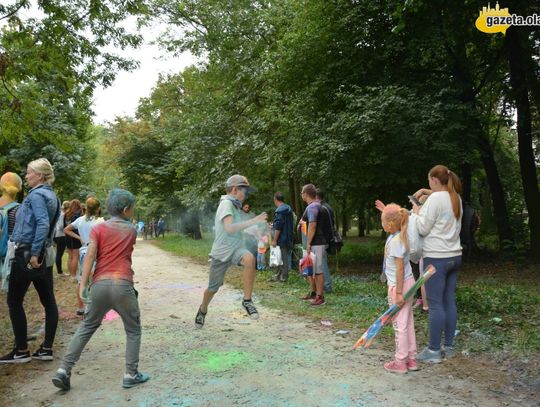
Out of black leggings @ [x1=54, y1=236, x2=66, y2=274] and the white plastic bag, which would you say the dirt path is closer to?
the white plastic bag

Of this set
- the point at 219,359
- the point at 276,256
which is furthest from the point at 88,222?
the point at 276,256

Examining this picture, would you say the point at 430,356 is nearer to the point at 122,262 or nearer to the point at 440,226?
the point at 440,226

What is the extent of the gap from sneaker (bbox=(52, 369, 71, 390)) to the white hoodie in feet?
12.2

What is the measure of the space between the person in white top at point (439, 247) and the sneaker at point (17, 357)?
166 inches

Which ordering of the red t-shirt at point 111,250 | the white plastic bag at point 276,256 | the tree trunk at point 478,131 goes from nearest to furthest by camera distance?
the red t-shirt at point 111,250 → the white plastic bag at point 276,256 → the tree trunk at point 478,131

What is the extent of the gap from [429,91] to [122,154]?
81.0 feet

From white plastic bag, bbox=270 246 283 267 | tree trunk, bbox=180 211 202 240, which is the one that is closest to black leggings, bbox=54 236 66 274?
white plastic bag, bbox=270 246 283 267

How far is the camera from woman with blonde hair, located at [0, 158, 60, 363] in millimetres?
4875

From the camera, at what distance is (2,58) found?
7.90 meters

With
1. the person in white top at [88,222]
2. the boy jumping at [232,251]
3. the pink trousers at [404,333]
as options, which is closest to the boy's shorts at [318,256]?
the boy jumping at [232,251]

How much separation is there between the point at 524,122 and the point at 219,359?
12.6 metres

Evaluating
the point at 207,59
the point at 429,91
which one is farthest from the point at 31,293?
the point at 207,59

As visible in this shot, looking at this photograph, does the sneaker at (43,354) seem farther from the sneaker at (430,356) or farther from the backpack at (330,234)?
the backpack at (330,234)

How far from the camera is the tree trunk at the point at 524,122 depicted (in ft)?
44.7
